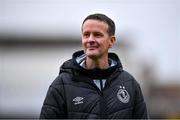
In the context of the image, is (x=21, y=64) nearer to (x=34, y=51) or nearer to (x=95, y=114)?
(x=34, y=51)

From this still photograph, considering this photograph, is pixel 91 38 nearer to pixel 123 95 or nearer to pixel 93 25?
pixel 93 25

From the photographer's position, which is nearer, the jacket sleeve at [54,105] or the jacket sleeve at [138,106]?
the jacket sleeve at [54,105]

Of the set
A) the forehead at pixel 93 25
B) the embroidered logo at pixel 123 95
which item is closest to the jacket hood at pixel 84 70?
the embroidered logo at pixel 123 95

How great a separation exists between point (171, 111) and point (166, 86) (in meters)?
6.48

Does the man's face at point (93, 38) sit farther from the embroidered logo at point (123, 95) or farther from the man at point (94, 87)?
the embroidered logo at point (123, 95)

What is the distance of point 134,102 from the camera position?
430cm

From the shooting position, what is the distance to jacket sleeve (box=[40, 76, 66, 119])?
4.16 meters

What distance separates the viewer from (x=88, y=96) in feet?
13.8

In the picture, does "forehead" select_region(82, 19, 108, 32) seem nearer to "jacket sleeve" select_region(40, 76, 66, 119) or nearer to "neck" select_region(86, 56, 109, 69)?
"neck" select_region(86, 56, 109, 69)

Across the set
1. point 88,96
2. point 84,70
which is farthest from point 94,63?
point 88,96

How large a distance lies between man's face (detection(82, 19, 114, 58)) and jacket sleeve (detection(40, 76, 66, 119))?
→ 315 mm

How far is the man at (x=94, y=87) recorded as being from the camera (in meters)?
4.16

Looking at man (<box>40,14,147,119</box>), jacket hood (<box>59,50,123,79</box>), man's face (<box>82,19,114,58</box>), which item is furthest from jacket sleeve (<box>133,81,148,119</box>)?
man's face (<box>82,19,114,58</box>)

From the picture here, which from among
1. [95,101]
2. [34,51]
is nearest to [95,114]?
[95,101]
